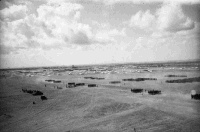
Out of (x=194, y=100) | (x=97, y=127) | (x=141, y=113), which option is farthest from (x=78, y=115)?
(x=194, y=100)

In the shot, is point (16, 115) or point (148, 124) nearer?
point (148, 124)

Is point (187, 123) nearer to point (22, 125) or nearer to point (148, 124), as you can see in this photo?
point (148, 124)

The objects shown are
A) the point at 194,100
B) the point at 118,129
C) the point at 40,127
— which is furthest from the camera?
the point at 194,100

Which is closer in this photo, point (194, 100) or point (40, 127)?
point (40, 127)

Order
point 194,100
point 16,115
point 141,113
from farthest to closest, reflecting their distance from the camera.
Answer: point 194,100 < point 16,115 < point 141,113

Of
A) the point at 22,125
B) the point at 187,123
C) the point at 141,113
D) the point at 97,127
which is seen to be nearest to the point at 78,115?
the point at 97,127

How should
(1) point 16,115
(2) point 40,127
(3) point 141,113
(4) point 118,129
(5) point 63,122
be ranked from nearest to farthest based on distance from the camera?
(4) point 118,129 → (2) point 40,127 → (5) point 63,122 → (3) point 141,113 → (1) point 16,115

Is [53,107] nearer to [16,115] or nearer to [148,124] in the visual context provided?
[16,115]

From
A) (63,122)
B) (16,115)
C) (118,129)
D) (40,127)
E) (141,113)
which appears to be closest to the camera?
(118,129)
